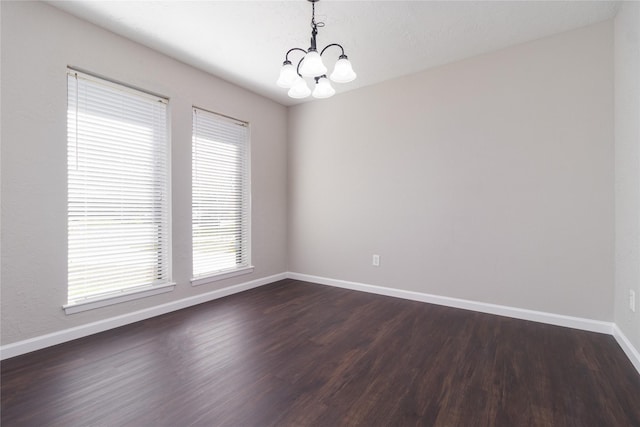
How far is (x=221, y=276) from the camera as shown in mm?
3512

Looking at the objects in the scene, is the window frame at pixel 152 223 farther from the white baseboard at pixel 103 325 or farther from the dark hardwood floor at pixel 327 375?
the dark hardwood floor at pixel 327 375

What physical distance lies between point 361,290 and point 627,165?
9.09 feet

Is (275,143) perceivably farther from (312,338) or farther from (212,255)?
(312,338)

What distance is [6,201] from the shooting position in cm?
204

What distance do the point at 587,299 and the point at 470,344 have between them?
1199 mm

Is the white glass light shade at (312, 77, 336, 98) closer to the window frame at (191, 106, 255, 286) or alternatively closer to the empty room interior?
the empty room interior

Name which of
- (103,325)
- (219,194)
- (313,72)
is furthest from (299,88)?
(103,325)

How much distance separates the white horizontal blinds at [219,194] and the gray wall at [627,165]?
12.2ft

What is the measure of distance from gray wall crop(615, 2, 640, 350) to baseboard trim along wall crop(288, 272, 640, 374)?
0.29ft

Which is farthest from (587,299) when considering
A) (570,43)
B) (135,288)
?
(135,288)

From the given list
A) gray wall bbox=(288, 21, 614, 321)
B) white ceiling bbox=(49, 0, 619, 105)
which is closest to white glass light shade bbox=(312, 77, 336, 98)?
white ceiling bbox=(49, 0, 619, 105)

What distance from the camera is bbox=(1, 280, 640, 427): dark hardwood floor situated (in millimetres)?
1494

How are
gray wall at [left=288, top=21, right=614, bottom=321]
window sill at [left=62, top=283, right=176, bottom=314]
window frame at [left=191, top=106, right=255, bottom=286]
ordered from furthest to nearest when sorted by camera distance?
window frame at [left=191, top=106, right=255, bottom=286]
gray wall at [left=288, top=21, right=614, bottom=321]
window sill at [left=62, top=283, right=176, bottom=314]

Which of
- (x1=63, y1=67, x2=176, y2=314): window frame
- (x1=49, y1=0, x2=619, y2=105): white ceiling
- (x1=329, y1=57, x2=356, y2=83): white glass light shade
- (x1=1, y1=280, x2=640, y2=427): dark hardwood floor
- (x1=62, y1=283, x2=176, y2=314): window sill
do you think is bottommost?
(x1=1, y1=280, x2=640, y2=427): dark hardwood floor
